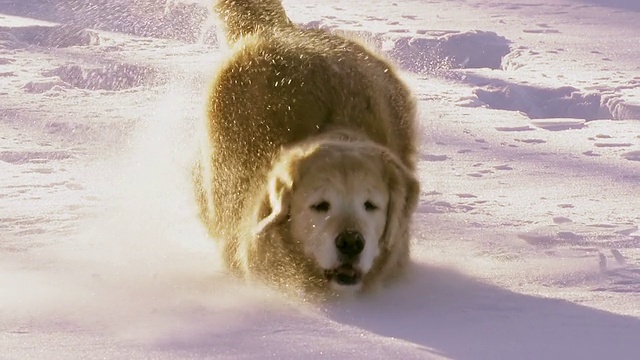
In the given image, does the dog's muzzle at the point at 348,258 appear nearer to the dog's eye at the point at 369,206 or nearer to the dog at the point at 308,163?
the dog at the point at 308,163

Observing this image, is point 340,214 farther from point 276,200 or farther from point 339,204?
point 276,200

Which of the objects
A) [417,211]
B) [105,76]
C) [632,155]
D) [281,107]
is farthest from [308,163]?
[105,76]

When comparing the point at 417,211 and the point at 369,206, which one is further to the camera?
the point at 417,211

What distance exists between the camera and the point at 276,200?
3.90 metres

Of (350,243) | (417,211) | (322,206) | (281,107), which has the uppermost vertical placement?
(281,107)

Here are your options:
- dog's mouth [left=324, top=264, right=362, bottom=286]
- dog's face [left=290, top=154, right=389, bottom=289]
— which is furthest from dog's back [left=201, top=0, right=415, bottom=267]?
dog's mouth [left=324, top=264, right=362, bottom=286]

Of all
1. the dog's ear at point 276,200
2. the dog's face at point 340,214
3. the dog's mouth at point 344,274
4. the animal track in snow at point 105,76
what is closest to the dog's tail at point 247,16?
the dog's ear at point 276,200

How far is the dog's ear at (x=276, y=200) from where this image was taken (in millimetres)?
3855

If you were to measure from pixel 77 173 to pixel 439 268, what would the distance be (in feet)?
7.91

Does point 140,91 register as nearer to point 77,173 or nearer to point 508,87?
point 77,173

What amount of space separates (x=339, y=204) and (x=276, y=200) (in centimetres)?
28

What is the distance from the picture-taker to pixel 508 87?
7.54 m

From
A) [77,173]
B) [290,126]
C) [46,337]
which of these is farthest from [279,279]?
[77,173]

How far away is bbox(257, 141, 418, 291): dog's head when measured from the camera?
374cm
